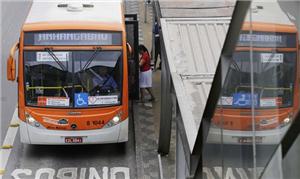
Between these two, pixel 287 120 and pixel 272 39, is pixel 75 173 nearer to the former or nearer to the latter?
pixel 272 39

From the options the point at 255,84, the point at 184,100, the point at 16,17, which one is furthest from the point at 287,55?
the point at 16,17

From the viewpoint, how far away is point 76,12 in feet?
42.7

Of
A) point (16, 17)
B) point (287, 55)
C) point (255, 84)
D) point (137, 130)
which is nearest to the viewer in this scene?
point (287, 55)

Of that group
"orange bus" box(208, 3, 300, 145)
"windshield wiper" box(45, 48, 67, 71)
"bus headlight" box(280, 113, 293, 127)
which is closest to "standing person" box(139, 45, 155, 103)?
"windshield wiper" box(45, 48, 67, 71)

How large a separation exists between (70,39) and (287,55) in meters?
9.02

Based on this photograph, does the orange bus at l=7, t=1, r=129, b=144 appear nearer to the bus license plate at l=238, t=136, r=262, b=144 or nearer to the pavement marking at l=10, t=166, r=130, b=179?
the pavement marking at l=10, t=166, r=130, b=179

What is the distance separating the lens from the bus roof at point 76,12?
12.5 meters

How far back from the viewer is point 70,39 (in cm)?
1208

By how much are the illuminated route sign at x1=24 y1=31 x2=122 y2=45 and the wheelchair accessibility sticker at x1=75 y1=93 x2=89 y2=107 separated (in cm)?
103

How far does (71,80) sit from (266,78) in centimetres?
888

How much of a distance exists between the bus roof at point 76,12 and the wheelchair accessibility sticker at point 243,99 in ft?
27.9

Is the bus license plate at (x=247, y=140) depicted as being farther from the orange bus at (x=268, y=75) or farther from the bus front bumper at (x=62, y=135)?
the bus front bumper at (x=62, y=135)

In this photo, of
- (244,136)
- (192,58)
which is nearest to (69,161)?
(192,58)

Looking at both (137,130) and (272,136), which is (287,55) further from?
(137,130)
